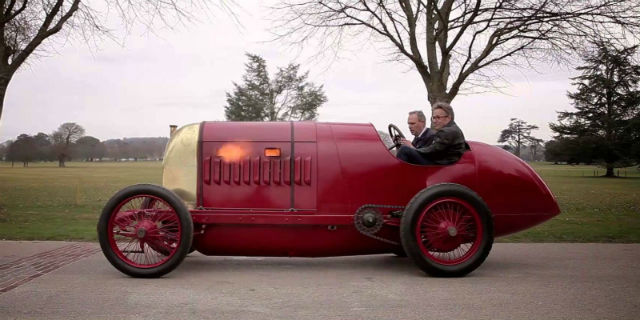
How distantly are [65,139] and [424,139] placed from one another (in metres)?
76.0

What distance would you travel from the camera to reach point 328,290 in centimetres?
446

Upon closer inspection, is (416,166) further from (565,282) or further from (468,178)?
(565,282)

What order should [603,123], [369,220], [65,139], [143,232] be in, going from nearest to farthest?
1. [143,232]
2. [369,220]
3. [603,123]
4. [65,139]

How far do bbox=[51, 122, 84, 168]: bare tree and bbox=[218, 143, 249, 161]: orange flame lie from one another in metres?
71.5

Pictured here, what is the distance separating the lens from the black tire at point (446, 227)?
4941 mm

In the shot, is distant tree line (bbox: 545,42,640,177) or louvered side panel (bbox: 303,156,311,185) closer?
louvered side panel (bbox: 303,156,311,185)

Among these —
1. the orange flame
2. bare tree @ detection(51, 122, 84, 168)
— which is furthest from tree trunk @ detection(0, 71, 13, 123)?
bare tree @ detection(51, 122, 84, 168)

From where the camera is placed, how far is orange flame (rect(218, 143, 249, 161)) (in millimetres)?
5195

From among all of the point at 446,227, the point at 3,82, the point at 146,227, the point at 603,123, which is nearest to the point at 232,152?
the point at 146,227

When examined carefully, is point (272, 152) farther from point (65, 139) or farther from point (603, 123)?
point (65, 139)

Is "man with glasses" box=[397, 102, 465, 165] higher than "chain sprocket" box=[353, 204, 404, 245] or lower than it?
higher

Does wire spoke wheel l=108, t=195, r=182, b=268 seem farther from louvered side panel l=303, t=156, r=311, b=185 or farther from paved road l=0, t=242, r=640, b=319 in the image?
louvered side panel l=303, t=156, r=311, b=185

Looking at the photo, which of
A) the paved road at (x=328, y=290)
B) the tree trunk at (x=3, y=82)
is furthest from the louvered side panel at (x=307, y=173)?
the tree trunk at (x=3, y=82)

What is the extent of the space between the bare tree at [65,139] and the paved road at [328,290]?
7000 cm
